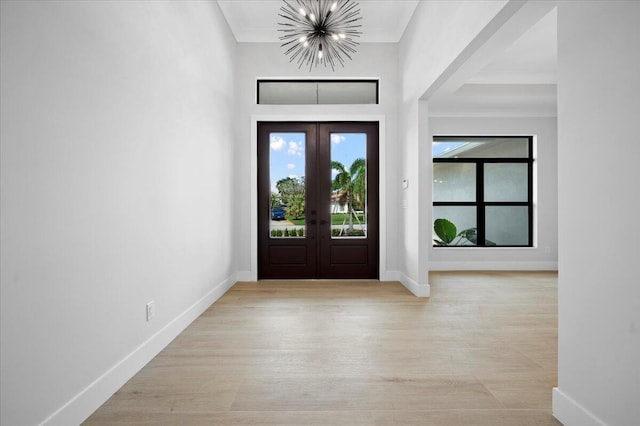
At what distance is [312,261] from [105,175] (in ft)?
12.1

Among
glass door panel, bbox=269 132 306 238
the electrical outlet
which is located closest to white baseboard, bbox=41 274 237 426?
the electrical outlet

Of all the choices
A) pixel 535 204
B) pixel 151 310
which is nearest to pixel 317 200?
pixel 151 310

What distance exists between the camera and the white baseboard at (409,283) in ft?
14.4

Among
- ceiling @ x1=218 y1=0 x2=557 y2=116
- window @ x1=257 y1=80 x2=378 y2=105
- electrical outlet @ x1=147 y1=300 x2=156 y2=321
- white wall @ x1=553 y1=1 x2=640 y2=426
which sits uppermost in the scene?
ceiling @ x1=218 y1=0 x2=557 y2=116

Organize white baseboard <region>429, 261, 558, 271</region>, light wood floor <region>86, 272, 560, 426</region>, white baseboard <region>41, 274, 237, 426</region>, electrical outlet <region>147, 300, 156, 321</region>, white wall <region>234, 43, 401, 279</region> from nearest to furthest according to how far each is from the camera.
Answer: white baseboard <region>41, 274, 237, 426</region>
light wood floor <region>86, 272, 560, 426</region>
electrical outlet <region>147, 300, 156, 321</region>
white wall <region>234, 43, 401, 279</region>
white baseboard <region>429, 261, 558, 271</region>

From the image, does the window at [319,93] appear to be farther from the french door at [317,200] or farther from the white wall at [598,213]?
the white wall at [598,213]

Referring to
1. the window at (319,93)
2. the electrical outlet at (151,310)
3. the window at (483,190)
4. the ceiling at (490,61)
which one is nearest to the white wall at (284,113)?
the window at (319,93)

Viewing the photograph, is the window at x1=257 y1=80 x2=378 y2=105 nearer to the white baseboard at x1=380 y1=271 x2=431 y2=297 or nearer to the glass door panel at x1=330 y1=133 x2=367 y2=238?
the glass door panel at x1=330 y1=133 x2=367 y2=238

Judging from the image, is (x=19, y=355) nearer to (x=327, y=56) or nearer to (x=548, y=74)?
(x=327, y=56)

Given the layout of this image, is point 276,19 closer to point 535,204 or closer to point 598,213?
point 598,213

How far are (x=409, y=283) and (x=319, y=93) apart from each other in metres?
3.06

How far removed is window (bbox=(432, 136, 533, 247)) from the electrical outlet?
5.27 meters

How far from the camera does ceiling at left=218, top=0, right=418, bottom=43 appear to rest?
14.7 ft

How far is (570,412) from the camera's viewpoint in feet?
5.76
